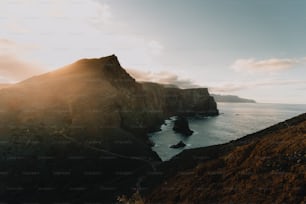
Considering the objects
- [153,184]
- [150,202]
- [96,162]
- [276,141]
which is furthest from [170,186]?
[96,162]

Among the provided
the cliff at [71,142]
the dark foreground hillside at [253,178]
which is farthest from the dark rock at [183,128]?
the dark foreground hillside at [253,178]

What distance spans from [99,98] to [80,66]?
141ft

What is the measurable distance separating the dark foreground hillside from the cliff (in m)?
13.9

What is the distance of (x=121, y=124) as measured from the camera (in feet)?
336

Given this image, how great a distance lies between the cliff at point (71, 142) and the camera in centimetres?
5283

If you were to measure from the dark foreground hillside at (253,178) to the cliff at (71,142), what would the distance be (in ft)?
45.7

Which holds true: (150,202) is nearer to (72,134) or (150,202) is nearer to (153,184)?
(153,184)

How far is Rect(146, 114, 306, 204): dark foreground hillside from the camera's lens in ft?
63.6

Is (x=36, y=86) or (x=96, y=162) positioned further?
(x=36, y=86)

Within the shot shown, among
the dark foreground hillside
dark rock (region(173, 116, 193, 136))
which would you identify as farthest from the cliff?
dark rock (region(173, 116, 193, 136))

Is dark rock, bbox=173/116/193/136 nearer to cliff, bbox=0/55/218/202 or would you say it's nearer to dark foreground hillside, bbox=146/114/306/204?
cliff, bbox=0/55/218/202

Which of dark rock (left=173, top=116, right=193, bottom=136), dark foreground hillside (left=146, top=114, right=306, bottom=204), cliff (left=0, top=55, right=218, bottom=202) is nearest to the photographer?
dark foreground hillside (left=146, top=114, right=306, bottom=204)

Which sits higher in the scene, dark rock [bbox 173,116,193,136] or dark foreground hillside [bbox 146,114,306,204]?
dark foreground hillside [bbox 146,114,306,204]

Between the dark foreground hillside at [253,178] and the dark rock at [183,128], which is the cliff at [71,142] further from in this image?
the dark rock at [183,128]
